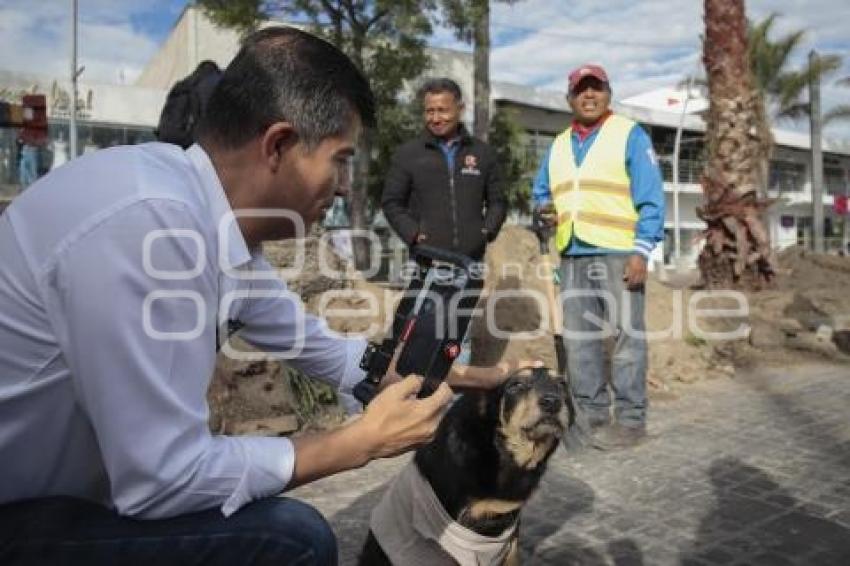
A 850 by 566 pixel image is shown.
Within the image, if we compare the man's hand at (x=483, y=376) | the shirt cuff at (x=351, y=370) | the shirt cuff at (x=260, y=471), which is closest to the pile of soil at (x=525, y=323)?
the man's hand at (x=483, y=376)

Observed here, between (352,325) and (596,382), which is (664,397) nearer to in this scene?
(596,382)

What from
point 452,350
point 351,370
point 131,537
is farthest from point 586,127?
point 131,537

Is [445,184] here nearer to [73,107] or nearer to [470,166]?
[470,166]

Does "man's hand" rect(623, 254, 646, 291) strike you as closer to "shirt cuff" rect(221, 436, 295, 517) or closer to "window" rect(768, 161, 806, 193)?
"shirt cuff" rect(221, 436, 295, 517)

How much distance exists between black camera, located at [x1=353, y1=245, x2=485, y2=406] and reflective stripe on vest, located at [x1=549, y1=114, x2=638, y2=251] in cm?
248

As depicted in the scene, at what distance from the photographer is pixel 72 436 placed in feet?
4.96

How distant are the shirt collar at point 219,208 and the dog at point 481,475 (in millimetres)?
1140

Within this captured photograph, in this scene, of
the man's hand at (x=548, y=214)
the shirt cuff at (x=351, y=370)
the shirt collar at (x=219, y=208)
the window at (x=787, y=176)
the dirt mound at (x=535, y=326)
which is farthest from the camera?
the window at (x=787, y=176)

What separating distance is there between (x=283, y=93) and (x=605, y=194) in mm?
3280

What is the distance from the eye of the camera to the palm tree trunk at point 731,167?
9352mm

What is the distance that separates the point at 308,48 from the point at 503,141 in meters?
18.8

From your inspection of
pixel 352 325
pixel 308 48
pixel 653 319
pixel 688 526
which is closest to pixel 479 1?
pixel 653 319

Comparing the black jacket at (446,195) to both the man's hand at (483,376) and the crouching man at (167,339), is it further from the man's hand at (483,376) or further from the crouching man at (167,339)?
the crouching man at (167,339)

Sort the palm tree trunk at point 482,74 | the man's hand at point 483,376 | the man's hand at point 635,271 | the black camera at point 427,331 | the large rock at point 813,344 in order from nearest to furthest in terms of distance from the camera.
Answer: the black camera at point 427,331, the man's hand at point 483,376, the man's hand at point 635,271, the large rock at point 813,344, the palm tree trunk at point 482,74
